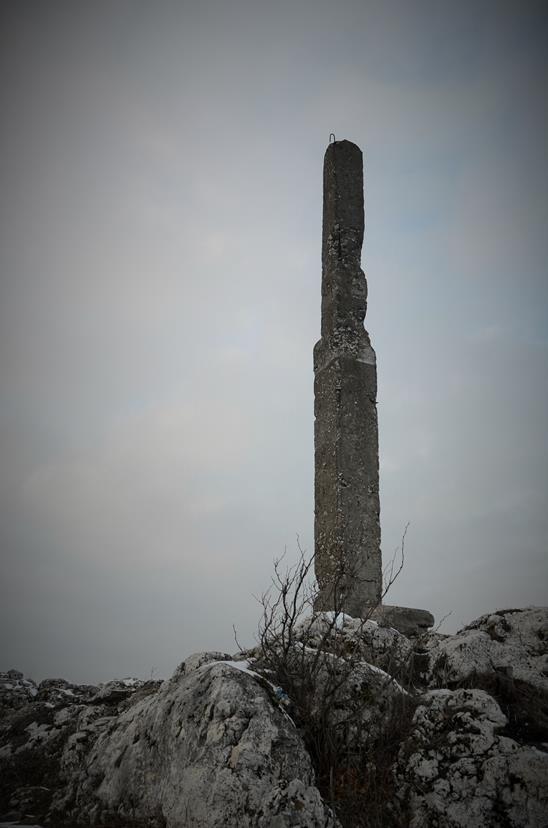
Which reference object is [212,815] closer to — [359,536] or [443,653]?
[443,653]

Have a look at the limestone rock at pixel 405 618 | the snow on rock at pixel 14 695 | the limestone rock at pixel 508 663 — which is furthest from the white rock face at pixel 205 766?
the snow on rock at pixel 14 695

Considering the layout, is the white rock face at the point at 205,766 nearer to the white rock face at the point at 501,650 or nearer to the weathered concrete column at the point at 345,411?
the white rock face at the point at 501,650

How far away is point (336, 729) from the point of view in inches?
137

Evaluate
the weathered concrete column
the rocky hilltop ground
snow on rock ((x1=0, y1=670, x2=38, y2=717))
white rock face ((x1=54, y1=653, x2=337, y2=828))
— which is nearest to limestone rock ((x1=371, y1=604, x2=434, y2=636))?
the weathered concrete column

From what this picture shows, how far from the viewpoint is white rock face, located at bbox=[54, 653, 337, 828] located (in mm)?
2748

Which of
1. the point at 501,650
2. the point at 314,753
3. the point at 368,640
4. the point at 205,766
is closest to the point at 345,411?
the point at 368,640

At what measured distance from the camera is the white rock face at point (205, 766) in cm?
275

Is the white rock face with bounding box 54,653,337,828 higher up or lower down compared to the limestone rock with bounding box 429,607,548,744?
lower down

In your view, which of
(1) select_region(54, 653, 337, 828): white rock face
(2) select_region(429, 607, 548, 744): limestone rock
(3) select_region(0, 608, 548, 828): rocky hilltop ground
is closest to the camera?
(1) select_region(54, 653, 337, 828): white rock face

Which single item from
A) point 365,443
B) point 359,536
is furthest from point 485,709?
point 365,443

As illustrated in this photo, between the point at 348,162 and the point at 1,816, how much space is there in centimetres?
943

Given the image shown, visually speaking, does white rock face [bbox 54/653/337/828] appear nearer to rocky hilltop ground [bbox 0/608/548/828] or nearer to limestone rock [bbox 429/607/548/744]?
rocky hilltop ground [bbox 0/608/548/828]

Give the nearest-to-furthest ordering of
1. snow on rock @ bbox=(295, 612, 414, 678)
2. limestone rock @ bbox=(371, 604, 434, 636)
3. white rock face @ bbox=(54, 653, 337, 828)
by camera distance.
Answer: white rock face @ bbox=(54, 653, 337, 828) → snow on rock @ bbox=(295, 612, 414, 678) → limestone rock @ bbox=(371, 604, 434, 636)

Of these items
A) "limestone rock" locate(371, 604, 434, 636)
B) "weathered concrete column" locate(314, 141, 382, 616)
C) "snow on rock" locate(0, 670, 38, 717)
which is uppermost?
"weathered concrete column" locate(314, 141, 382, 616)
